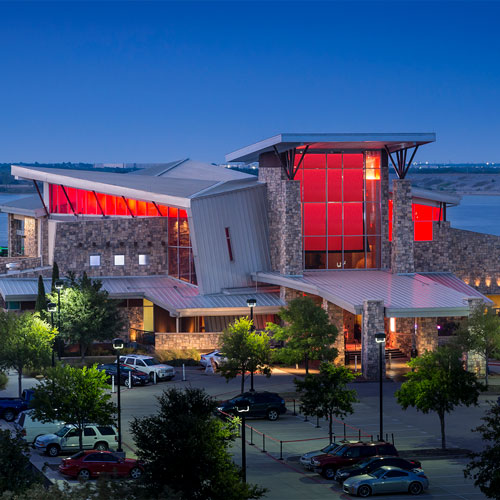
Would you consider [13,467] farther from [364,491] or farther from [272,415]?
[272,415]

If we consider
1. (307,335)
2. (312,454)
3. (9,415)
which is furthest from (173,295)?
(312,454)

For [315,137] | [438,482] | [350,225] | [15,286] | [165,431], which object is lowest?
[438,482]

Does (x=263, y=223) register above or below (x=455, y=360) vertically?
above

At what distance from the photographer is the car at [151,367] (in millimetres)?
51625

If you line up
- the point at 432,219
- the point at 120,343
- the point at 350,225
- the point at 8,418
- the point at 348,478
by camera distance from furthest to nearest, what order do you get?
the point at 432,219 < the point at 350,225 < the point at 8,418 < the point at 120,343 < the point at 348,478

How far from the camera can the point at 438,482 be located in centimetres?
3256

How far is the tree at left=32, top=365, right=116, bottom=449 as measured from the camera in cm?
3462

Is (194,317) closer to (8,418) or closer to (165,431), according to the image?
(8,418)

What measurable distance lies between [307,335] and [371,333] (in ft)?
11.6

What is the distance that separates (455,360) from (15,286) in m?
34.3

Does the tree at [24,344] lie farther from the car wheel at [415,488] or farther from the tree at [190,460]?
the tree at [190,460]

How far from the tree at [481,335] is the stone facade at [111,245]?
83.8 ft

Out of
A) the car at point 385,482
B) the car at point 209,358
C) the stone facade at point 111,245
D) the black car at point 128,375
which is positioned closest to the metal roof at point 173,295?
the stone facade at point 111,245

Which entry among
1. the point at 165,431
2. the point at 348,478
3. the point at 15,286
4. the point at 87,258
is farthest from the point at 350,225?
the point at 165,431
